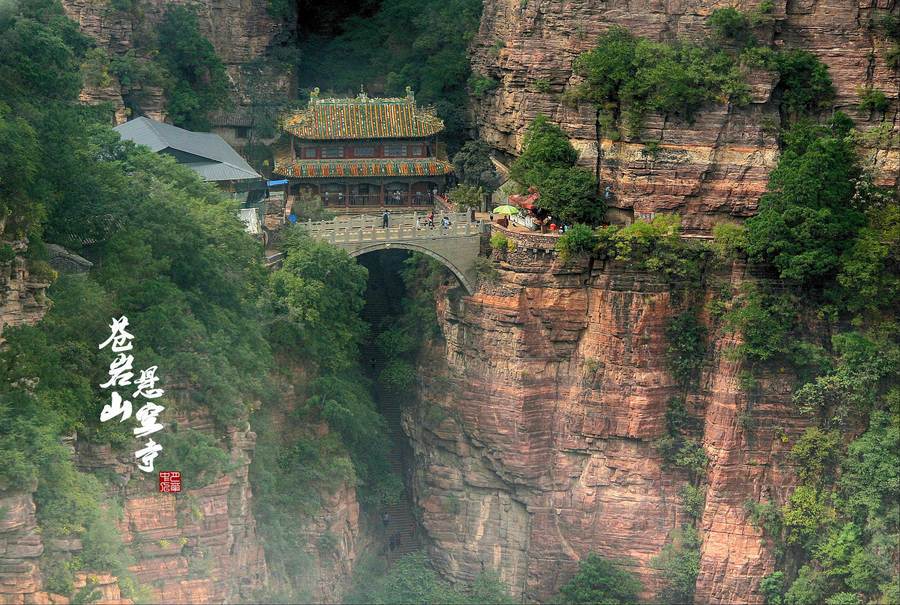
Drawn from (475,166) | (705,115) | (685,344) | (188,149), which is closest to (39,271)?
(188,149)

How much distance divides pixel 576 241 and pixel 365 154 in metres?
9.89

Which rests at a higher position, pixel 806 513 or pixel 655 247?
pixel 655 247

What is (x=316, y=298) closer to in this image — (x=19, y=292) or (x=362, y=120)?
(x=362, y=120)

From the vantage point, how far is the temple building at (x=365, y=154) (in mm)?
53938

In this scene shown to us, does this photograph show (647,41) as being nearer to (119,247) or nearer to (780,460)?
(780,460)

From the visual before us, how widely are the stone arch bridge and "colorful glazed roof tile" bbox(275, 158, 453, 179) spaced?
3.83 m

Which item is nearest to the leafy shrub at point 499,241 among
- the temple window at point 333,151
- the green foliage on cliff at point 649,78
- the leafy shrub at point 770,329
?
the green foliage on cliff at point 649,78

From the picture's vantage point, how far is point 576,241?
4769cm

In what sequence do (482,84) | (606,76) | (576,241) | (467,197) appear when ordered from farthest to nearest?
(482,84), (467,197), (606,76), (576,241)

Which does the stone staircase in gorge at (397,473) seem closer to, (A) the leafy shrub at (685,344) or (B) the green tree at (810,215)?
(A) the leafy shrub at (685,344)

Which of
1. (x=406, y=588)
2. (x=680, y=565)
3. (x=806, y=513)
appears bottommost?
(x=406, y=588)

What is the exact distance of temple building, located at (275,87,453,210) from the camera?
5394 centimetres

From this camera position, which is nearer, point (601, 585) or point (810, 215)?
point (810, 215)

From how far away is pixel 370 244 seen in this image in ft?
162
